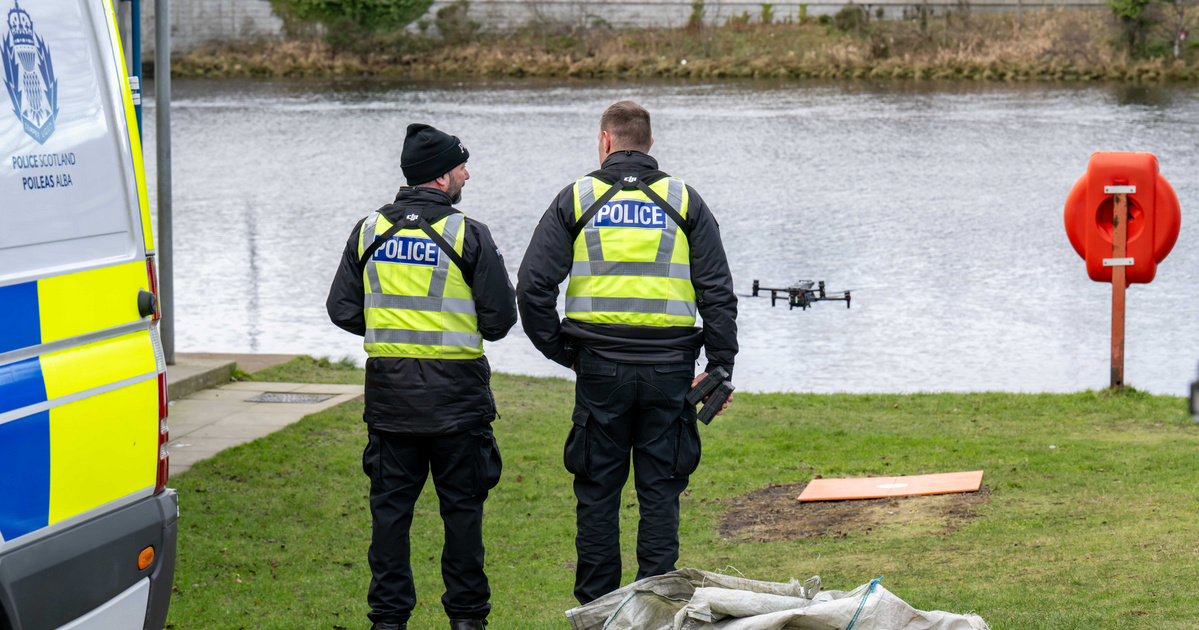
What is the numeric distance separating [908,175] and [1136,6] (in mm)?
26629

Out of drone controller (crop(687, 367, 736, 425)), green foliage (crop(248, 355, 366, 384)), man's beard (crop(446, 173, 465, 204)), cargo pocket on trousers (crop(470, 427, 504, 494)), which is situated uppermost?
man's beard (crop(446, 173, 465, 204))

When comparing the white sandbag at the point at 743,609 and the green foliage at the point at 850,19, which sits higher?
the green foliage at the point at 850,19

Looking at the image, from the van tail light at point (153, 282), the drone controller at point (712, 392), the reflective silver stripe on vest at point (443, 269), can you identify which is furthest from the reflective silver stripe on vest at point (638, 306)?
the van tail light at point (153, 282)

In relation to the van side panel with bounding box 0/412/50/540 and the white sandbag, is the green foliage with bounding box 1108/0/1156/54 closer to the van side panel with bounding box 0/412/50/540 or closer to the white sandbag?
the white sandbag

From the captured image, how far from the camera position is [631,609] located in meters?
3.95

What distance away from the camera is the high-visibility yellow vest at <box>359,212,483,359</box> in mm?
4426

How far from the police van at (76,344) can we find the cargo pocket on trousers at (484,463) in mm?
1135

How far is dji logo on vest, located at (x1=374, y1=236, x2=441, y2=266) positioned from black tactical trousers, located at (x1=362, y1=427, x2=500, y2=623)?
2.08ft

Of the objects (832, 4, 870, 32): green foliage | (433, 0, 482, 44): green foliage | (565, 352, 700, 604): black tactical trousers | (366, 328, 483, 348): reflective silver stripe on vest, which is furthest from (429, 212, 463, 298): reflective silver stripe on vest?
(433, 0, 482, 44): green foliage

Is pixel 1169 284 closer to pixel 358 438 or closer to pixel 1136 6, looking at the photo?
pixel 358 438

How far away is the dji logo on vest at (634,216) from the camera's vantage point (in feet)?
14.9

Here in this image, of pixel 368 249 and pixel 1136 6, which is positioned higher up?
pixel 1136 6

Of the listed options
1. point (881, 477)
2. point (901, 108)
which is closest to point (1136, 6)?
point (901, 108)

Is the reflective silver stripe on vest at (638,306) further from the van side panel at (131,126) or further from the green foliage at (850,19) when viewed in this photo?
the green foliage at (850,19)
